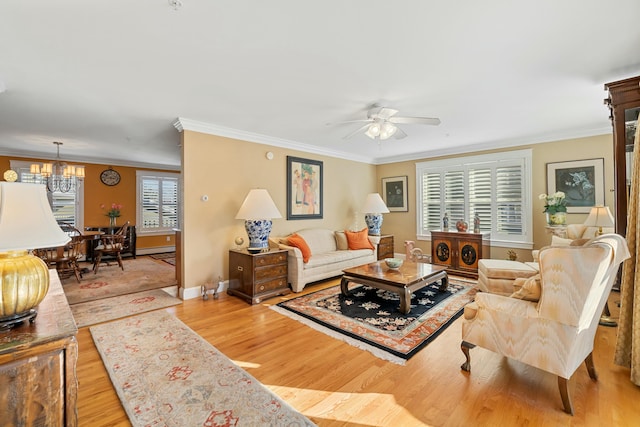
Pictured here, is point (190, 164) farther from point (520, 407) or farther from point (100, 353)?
point (520, 407)

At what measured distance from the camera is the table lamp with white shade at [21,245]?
42.3 inches

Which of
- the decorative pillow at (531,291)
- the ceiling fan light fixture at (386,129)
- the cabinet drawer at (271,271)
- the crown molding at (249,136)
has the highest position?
the crown molding at (249,136)

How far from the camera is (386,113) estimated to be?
317 cm

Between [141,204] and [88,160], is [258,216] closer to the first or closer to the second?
[141,204]

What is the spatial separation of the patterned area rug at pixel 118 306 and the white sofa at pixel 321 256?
63.7 inches

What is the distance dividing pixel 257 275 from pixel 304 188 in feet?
7.23

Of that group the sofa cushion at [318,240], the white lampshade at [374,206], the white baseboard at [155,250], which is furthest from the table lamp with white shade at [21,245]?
the white baseboard at [155,250]

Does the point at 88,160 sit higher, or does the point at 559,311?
the point at 88,160

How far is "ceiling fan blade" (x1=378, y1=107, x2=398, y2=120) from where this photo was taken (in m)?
3.10

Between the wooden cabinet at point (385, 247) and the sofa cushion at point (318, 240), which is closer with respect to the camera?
the sofa cushion at point (318, 240)

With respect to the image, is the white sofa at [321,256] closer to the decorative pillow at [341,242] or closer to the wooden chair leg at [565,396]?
the decorative pillow at [341,242]

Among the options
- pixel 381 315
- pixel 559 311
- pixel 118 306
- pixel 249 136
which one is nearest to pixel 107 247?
pixel 118 306

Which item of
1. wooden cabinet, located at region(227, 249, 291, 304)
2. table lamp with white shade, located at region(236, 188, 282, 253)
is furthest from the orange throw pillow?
table lamp with white shade, located at region(236, 188, 282, 253)

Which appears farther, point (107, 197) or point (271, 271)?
point (107, 197)
